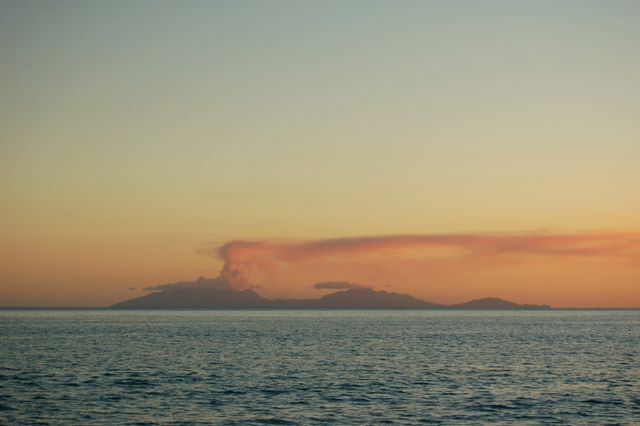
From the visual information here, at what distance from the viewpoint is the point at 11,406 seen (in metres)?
52.8

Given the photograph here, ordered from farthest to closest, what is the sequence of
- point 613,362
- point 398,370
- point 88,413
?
point 613,362 → point 398,370 → point 88,413

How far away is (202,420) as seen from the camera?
158 ft

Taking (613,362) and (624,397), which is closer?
(624,397)

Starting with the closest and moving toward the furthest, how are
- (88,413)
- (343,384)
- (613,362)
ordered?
Answer: (88,413), (343,384), (613,362)

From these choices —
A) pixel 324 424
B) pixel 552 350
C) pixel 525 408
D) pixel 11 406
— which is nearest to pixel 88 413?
pixel 11 406

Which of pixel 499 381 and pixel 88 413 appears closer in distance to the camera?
pixel 88 413

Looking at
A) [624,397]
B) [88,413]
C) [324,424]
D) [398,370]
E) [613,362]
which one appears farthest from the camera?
[613,362]

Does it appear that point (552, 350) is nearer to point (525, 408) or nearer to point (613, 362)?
point (613, 362)

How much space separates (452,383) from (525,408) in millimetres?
14184

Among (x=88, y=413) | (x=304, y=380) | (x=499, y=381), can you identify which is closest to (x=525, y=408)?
(x=499, y=381)

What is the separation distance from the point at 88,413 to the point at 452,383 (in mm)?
34346

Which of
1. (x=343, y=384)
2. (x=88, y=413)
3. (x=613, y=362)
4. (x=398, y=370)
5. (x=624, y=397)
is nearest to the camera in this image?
(x=88, y=413)

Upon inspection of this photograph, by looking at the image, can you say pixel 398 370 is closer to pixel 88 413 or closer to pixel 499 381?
pixel 499 381

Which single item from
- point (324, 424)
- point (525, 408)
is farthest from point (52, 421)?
point (525, 408)
